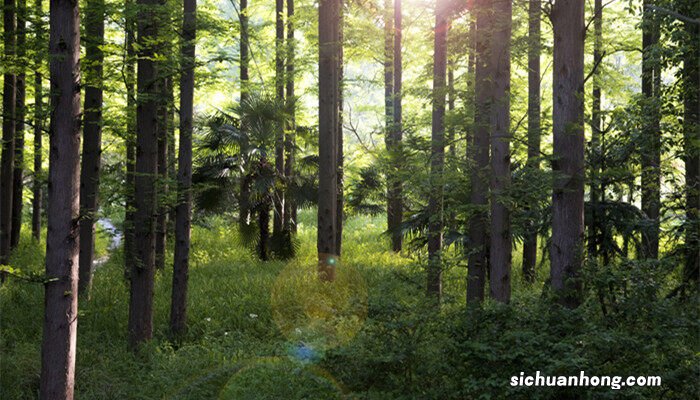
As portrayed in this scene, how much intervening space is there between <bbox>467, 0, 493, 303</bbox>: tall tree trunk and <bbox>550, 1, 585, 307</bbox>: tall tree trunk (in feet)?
5.48

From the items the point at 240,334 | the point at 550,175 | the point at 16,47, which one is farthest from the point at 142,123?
the point at 550,175

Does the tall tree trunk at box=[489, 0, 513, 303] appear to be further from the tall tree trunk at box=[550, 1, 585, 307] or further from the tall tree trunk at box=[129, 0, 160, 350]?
the tall tree trunk at box=[129, 0, 160, 350]

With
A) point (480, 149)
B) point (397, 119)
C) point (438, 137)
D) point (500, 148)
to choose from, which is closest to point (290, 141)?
point (397, 119)

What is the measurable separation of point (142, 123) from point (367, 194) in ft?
33.0

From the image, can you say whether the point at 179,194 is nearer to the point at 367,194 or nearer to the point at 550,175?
the point at 550,175

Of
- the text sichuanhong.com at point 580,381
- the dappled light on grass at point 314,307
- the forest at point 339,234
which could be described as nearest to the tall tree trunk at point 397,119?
the forest at point 339,234

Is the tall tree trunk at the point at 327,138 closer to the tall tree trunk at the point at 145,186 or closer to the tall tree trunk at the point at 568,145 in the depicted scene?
the tall tree trunk at the point at 145,186

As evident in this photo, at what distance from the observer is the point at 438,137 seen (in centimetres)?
1221

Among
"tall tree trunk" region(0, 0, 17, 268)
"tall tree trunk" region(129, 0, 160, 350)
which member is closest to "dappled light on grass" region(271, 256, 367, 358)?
"tall tree trunk" region(129, 0, 160, 350)

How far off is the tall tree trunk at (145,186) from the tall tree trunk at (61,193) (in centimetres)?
316

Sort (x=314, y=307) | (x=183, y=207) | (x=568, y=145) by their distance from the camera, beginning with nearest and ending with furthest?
(x=568, y=145) < (x=183, y=207) < (x=314, y=307)

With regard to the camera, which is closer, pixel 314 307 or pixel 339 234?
pixel 314 307

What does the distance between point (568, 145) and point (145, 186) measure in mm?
7072

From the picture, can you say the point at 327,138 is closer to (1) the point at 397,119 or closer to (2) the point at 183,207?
(2) the point at 183,207
